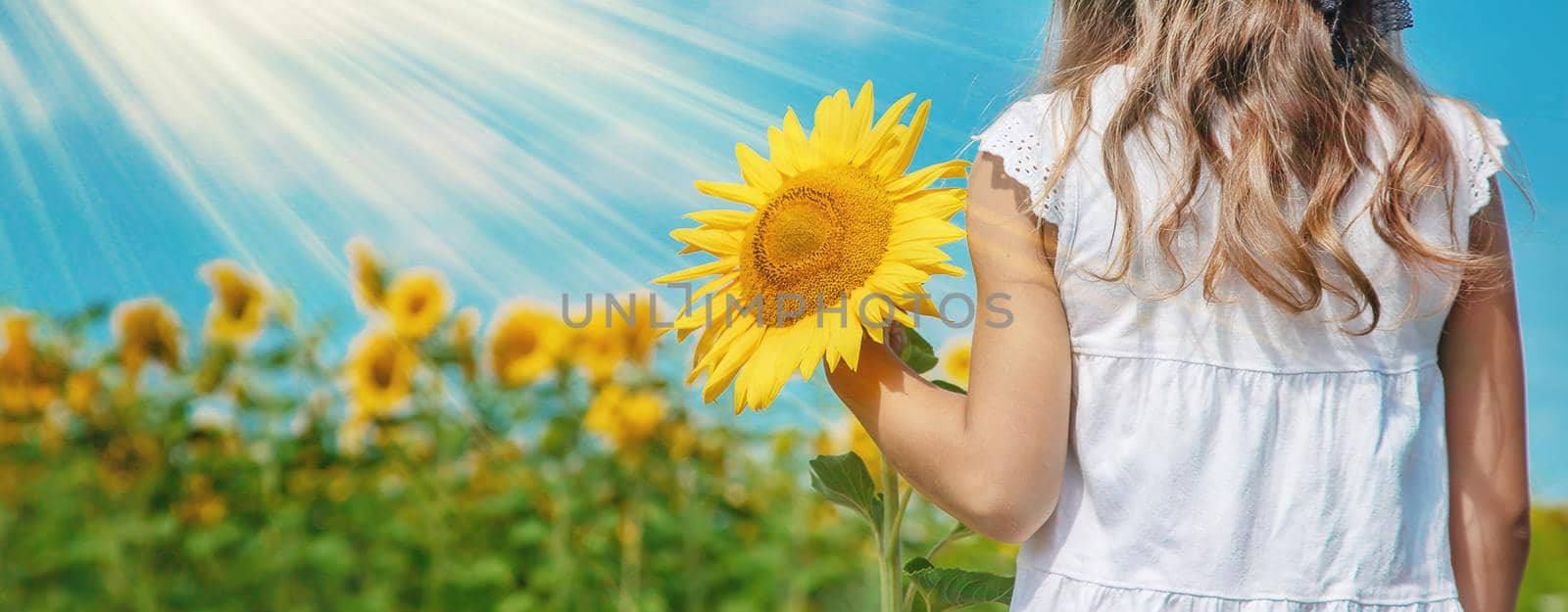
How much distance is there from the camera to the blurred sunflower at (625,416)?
158 cm

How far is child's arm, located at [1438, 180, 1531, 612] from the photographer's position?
71cm

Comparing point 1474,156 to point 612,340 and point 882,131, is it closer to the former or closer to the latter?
point 882,131

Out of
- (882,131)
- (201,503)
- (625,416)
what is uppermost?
(882,131)

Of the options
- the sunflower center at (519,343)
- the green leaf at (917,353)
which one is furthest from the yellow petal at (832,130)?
the sunflower center at (519,343)

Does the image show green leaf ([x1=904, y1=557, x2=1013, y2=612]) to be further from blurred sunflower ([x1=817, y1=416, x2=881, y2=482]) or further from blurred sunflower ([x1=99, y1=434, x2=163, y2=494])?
blurred sunflower ([x1=99, y1=434, x2=163, y2=494])

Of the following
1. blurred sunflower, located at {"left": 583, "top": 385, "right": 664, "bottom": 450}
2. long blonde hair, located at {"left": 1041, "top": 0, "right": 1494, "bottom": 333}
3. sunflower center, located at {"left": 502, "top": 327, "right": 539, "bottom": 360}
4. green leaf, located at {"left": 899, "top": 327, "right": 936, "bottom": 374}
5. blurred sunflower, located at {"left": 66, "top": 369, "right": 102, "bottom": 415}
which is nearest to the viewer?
long blonde hair, located at {"left": 1041, "top": 0, "right": 1494, "bottom": 333}

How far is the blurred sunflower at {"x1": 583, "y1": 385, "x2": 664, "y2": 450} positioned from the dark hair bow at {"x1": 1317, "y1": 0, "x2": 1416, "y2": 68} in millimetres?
1035

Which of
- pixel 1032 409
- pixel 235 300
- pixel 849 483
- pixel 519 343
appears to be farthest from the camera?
pixel 235 300

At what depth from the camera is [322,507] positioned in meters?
1.76

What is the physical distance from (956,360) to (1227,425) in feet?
3.70

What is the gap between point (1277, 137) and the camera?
660 millimetres

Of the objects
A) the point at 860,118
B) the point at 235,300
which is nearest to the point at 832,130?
the point at 860,118

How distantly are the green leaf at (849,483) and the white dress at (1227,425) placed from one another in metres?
0.14

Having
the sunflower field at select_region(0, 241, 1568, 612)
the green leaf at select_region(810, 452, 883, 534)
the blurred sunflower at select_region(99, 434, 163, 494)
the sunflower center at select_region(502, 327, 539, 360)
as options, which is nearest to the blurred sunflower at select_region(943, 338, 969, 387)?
the sunflower field at select_region(0, 241, 1568, 612)
